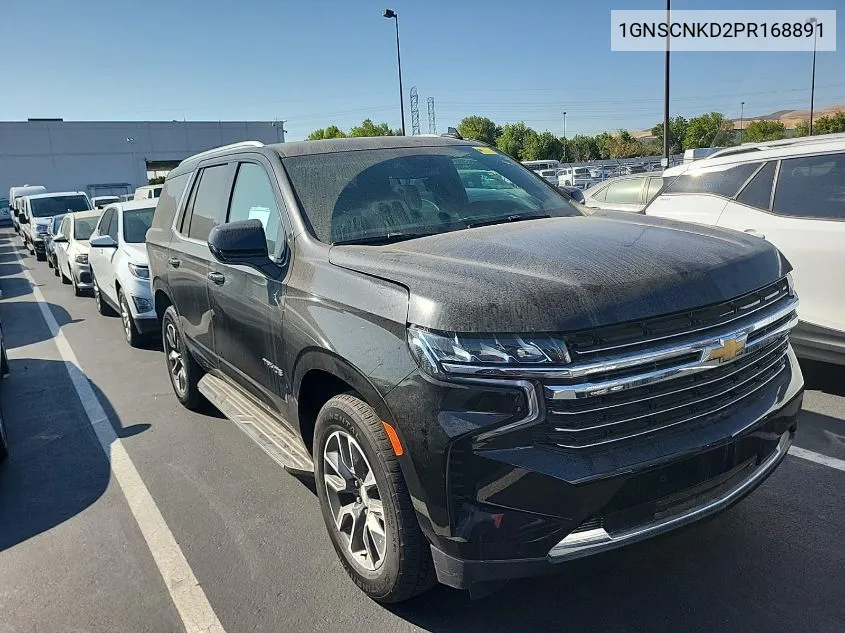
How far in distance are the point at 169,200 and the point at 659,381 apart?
4602mm

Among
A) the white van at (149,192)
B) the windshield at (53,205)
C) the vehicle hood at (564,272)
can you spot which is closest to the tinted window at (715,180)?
the vehicle hood at (564,272)

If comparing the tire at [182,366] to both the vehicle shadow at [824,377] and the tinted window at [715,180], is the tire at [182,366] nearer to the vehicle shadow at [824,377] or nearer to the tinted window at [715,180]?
the tinted window at [715,180]

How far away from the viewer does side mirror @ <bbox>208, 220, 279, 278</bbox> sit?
333 cm

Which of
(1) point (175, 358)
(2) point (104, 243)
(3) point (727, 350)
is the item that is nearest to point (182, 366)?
(1) point (175, 358)

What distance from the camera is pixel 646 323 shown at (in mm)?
2359

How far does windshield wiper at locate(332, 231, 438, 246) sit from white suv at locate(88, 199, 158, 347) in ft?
18.0

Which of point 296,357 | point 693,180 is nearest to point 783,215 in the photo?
point 693,180

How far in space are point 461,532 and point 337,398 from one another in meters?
0.85

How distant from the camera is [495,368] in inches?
89.1

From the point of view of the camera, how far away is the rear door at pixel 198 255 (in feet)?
14.8

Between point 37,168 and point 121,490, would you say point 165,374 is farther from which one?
point 37,168

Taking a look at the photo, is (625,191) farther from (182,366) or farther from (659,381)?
(659,381)

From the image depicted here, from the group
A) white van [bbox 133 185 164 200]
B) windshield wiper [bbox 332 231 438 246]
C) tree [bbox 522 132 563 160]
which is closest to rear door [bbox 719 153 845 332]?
windshield wiper [bbox 332 231 438 246]

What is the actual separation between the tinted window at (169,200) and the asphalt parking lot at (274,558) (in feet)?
5.63
